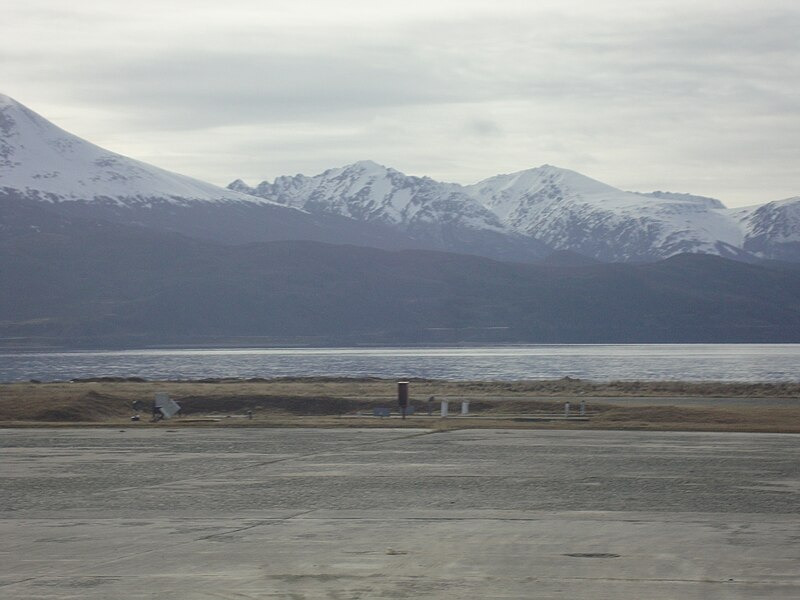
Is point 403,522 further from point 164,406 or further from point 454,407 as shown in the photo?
point 454,407

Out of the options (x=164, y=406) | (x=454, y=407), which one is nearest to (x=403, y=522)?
(x=164, y=406)

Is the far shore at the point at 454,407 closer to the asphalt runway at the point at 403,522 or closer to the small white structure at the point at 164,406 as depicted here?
the small white structure at the point at 164,406

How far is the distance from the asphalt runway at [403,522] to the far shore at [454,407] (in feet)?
40.5

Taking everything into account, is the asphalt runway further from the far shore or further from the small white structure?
Answer: the small white structure

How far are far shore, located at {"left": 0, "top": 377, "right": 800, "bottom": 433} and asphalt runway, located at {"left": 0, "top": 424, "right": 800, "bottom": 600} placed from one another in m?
12.4

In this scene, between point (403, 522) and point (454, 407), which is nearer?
point (403, 522)

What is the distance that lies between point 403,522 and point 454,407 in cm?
4389

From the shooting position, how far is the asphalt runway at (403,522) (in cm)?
1486

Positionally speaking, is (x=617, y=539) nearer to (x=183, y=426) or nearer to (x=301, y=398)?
(x=183, y=426)

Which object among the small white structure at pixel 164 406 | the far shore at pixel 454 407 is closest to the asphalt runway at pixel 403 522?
the far shore at pixel 454 407

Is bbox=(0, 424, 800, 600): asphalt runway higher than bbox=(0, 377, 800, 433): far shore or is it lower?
higher

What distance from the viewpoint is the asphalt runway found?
14859 millimetres

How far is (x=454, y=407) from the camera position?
209ft

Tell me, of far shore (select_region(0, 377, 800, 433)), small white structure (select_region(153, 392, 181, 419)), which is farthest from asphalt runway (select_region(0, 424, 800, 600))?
small white structure (select_region(153, 392, 181, 419))
